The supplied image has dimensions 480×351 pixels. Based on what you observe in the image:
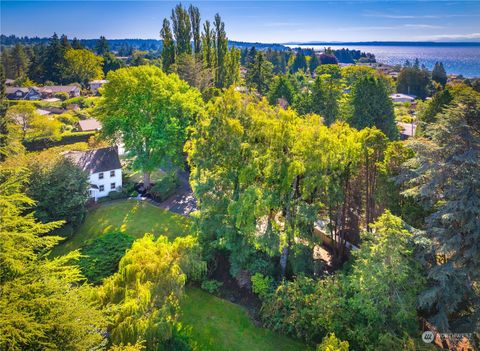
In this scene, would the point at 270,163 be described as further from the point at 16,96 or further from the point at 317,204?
the point at 16,96

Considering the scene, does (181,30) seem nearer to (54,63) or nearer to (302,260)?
(302,260)

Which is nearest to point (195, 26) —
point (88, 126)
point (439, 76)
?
point (88, 126)

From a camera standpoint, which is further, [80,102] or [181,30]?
[80,102]

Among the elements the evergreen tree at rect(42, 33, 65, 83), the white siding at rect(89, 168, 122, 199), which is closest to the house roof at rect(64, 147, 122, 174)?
the white siding at rect(89, 168, 122, 199)

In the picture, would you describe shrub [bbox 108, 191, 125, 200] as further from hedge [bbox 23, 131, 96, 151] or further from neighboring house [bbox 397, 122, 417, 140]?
neighboring house [bbox 397, 122, 417, 140]

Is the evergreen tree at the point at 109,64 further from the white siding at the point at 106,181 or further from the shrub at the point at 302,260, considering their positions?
the shrub at the point at 302,260

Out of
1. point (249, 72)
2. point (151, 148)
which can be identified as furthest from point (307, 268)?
point (249, 72)
